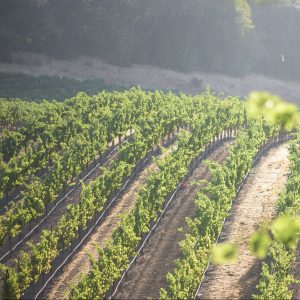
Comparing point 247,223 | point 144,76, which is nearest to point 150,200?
point 247,223

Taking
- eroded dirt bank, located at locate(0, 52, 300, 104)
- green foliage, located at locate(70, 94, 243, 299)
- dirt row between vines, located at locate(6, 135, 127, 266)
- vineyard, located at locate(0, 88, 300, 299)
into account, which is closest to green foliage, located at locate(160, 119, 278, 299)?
vineyard, located at locate(0, 88, 300, 299)

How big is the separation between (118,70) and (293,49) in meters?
31.0

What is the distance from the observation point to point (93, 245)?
25.1 m

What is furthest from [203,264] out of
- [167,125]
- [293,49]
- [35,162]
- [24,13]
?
[293,49]

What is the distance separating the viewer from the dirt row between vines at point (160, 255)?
21375mm

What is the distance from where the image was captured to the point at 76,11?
7238 cm

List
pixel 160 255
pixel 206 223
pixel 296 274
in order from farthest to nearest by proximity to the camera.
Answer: pixel 160 255, pixel 206 223, pixel 296 274

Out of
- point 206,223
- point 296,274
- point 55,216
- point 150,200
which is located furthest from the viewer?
point 55,216

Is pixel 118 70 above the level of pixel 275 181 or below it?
above

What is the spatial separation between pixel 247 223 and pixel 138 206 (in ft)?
21.2

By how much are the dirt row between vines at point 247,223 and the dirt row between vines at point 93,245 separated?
16.6ft

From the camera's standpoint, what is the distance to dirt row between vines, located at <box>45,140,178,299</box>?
21859 millimetres

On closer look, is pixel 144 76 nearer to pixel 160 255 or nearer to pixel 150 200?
pixel 150 200

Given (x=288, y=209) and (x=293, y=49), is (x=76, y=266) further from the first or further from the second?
(x=293, y=49)
